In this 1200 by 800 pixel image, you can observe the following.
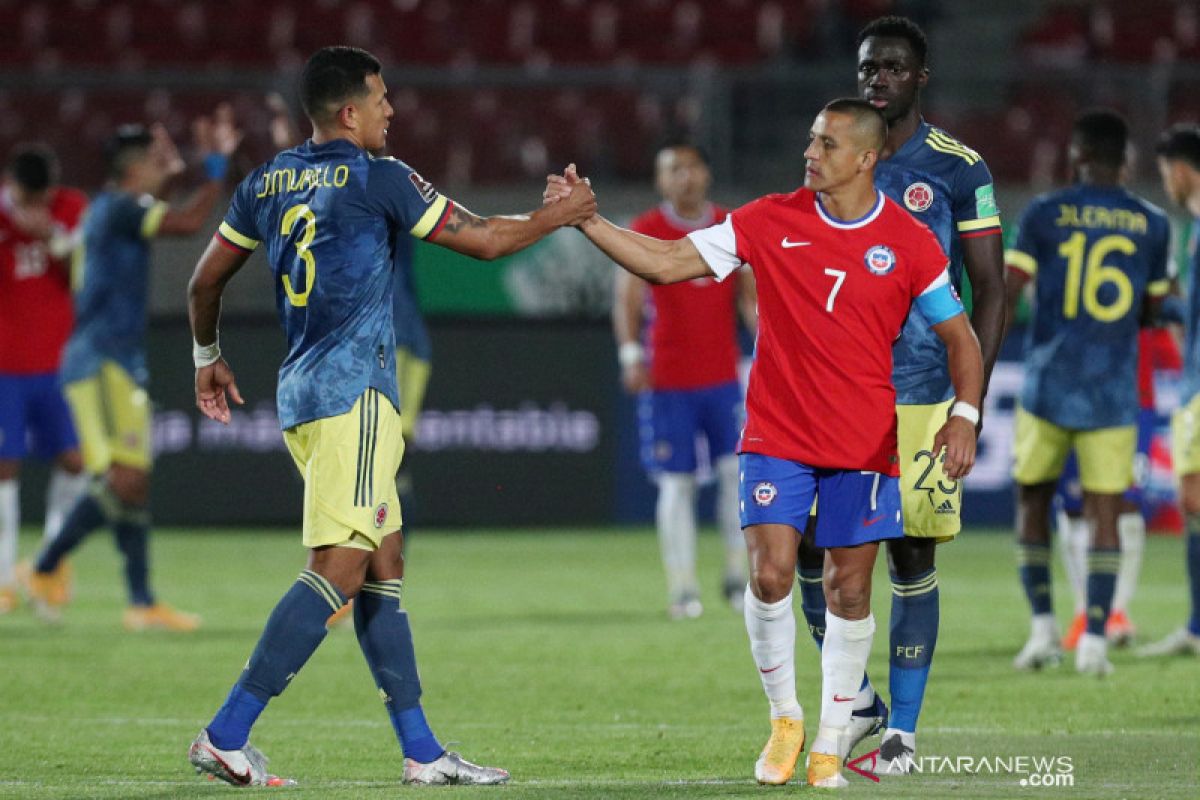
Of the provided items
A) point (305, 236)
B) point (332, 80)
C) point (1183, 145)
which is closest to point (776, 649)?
point (305, 236)

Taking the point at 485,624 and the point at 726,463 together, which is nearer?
the point at 485,624

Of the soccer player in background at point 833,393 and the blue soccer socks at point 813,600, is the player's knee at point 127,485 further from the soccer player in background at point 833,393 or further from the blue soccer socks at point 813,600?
the soccer player in background at point 833,393

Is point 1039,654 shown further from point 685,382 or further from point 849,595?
point 849,595

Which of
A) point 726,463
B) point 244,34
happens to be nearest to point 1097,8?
point 244,34

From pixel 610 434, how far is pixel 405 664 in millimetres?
10953

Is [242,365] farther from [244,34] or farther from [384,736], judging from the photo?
[384,736]

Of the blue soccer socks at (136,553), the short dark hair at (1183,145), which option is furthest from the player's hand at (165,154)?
the short dark hair at (1183,145)

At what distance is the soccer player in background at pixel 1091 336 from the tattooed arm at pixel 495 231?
351cm

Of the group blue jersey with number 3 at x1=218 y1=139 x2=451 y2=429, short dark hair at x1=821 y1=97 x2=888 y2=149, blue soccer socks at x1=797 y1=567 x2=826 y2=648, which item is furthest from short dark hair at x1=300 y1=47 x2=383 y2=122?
blue soccer socks at x1=797 y1=567 x2=826 y2=648

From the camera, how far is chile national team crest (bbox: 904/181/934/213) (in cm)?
663

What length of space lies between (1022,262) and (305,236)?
4.02 meters

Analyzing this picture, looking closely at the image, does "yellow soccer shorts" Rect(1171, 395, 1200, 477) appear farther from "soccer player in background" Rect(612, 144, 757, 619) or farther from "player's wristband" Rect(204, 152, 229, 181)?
"player's wristband" Rect(204, 152, 229, 181)

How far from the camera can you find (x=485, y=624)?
1104 cm

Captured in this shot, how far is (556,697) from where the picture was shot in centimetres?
827
